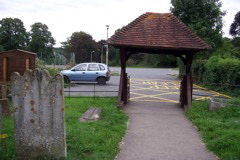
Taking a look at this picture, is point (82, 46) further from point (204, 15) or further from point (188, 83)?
point (188, 83)

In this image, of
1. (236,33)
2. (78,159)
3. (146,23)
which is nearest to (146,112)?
(146,23)

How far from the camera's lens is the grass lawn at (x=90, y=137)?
571 centimetres

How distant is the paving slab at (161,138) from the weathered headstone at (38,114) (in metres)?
1.39

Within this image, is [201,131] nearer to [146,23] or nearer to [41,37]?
[146,23]

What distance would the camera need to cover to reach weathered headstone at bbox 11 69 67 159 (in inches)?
203

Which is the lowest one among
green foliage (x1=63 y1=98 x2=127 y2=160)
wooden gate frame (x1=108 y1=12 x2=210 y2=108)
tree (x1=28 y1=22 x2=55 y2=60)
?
green foliage (x1=63 y1=98 x2=127 y2=160)

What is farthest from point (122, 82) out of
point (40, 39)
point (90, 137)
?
point (40, 39)

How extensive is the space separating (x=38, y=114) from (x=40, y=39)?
64.0 meters

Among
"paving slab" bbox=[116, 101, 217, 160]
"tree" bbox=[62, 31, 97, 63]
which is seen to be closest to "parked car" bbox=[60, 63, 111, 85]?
"paving slab" bbox=[116, 101, 217, 160]

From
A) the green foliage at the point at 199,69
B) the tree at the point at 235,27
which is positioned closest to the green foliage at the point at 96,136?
the green foliage at the point at 199,69

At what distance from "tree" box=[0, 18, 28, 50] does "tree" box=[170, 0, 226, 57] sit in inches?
1726

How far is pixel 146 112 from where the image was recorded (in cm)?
1098

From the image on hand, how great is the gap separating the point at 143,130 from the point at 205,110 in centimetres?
374

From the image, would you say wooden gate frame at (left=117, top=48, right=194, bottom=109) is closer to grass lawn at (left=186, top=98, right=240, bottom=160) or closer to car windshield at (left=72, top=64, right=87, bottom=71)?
grass lawn at (left=186, top=98, right=240, bottom=160)
